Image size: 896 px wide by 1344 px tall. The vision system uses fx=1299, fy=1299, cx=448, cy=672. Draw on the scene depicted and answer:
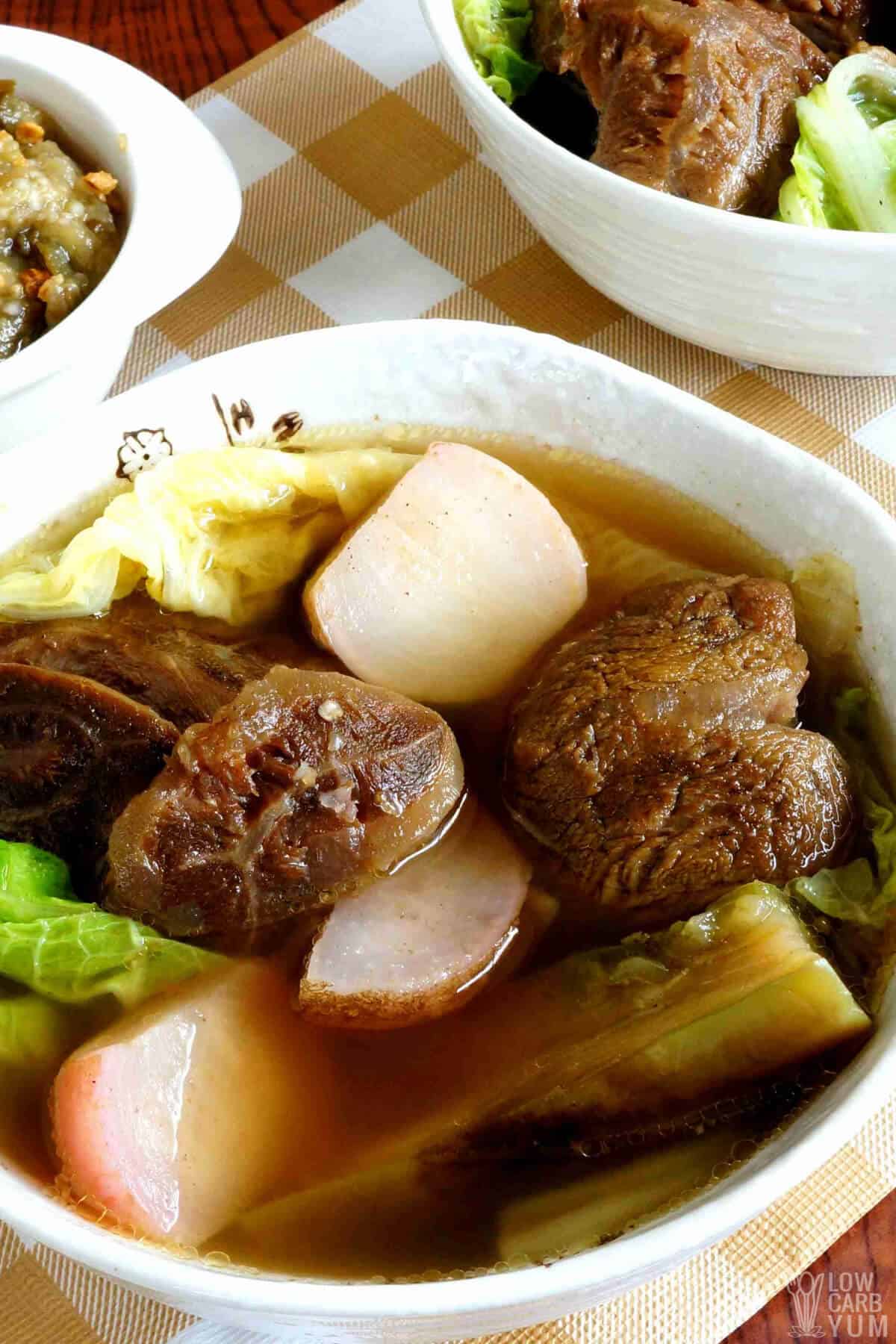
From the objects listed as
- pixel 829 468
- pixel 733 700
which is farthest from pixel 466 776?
pixel 829 468

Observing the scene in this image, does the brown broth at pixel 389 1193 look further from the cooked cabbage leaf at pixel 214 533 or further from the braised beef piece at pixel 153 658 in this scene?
the cooked cabbage leaf at pixel 214 533

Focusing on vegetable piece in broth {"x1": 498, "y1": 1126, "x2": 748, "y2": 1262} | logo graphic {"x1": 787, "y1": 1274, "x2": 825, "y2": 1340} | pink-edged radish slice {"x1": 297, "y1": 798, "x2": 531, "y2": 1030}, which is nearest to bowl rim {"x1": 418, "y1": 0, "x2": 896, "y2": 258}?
pink-edged radish slice {"x1": 297, "y1": 798, "x2": 531, "y2": 1030}

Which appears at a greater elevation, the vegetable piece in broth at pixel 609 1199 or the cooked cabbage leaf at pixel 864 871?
the cooked cabbage leaf at pixel 864 871

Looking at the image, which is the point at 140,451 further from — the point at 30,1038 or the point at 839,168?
the point at 839,168

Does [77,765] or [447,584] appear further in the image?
[447,584]

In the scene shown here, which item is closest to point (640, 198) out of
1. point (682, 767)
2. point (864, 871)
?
point (682, 767)

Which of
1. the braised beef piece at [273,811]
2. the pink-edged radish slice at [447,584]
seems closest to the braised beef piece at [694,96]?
the pink-edged radish slice at [447,584]
